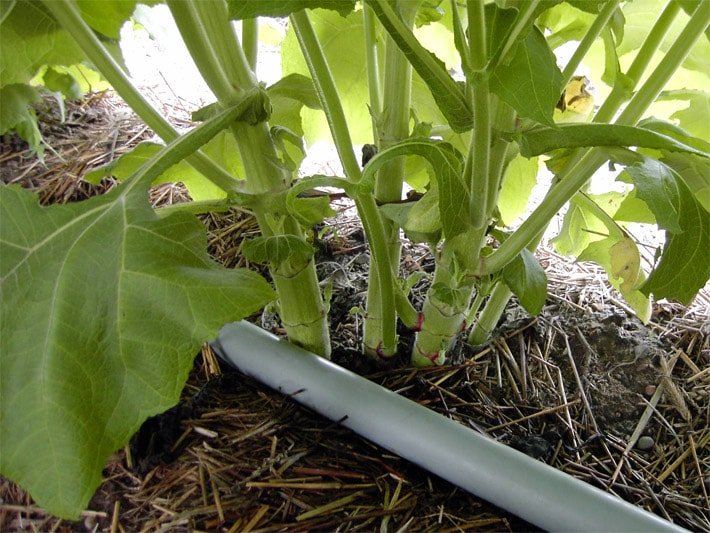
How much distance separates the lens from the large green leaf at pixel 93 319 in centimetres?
45

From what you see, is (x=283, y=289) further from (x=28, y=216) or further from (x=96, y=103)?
(x=96, y=103)

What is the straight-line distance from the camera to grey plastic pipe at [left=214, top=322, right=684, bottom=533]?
574 mm

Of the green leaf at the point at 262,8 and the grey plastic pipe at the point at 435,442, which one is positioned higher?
the green leaf at the point at 262,8

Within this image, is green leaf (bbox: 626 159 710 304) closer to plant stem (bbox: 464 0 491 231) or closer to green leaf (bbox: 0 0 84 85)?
plant stem (bbox: 464 0 491 231)

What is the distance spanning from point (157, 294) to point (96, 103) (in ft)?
3.30

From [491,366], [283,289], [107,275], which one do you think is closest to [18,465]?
[107,275]

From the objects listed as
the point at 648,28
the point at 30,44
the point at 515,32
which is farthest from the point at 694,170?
the point at 30,44

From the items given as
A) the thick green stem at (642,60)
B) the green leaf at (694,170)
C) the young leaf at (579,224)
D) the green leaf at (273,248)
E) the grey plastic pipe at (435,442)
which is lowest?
the grey plastic pipe at (435,442)

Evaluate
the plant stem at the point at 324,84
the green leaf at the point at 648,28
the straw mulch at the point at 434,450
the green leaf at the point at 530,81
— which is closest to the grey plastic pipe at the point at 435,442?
the straw mulch at the point at 434,450

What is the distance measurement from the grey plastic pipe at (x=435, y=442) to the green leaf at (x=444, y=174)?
0.23 meters

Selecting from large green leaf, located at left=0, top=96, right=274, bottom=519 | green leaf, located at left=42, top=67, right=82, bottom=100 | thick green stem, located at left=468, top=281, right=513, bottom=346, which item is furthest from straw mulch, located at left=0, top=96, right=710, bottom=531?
green leaf, located at left=42, top=67, right=82, bottom=100

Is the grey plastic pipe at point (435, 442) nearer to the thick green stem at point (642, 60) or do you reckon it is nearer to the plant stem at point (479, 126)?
the plant stem at point (479, 126)

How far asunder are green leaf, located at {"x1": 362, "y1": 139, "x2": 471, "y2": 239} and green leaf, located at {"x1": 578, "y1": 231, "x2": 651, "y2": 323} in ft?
0.68

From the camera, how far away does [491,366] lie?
838 millimetres
